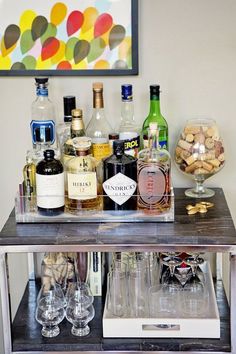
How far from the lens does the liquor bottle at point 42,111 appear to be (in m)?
2.01

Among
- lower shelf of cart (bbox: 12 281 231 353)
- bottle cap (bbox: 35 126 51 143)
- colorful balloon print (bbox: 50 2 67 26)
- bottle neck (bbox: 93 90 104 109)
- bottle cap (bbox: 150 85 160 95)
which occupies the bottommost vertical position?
lower shelf of cart (bbox: 12 281 231 353)

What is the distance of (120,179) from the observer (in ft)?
6.13

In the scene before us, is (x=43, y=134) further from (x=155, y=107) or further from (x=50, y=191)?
(x=155, y=107)

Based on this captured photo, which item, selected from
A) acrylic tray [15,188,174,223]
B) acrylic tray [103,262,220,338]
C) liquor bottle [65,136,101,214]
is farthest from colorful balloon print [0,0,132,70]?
acrylic tray [103,262,220,338]

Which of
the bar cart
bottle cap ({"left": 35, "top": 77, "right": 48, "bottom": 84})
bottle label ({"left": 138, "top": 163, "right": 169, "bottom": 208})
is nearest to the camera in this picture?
the bar cart

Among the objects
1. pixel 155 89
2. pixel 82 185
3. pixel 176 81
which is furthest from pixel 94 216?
pixel 176 81

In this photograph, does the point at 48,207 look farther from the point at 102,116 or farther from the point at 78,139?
the point at 102,116

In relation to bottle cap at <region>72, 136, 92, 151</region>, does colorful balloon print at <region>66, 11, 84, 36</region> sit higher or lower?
higher

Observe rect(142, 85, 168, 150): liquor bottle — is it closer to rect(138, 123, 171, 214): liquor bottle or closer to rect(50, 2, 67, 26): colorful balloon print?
rect(138, 123, 171, 214): liquor bottle

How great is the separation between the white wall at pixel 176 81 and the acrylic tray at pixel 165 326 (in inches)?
19.0

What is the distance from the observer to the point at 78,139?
190cm

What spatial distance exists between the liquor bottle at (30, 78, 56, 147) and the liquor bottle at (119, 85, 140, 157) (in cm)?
22

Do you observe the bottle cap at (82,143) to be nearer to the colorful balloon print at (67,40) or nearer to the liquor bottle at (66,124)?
the liquor bottle at (66,124)

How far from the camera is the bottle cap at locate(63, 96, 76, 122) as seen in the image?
78.6 inches
